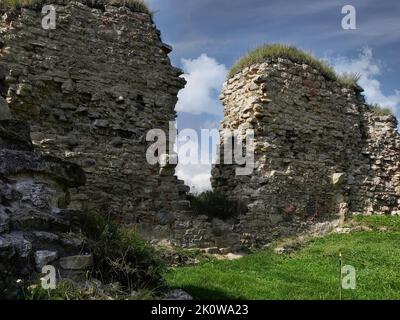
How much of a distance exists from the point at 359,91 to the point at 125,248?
13.1m

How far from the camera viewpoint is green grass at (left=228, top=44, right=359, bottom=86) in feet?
50.1

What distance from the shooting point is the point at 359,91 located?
1708 cm

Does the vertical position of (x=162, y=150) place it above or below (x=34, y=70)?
below

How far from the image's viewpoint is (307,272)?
10211 mm

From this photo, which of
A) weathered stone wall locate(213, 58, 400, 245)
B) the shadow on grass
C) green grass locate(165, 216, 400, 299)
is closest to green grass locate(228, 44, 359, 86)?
weathered stone wall locate(213, 58, 400, 245)

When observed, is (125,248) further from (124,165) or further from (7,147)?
(124,165)

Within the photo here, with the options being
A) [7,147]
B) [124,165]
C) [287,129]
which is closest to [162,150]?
[124,165]

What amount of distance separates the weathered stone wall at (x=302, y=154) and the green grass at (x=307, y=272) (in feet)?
3.66

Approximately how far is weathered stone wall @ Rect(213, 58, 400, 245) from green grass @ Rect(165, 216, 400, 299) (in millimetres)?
1116

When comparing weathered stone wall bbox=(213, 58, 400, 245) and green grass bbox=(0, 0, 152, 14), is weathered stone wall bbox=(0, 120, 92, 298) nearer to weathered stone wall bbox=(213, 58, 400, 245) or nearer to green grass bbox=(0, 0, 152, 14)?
green grass bbox=(0, 0, 152, 14)

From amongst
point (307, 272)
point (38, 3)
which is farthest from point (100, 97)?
point (307, 272)

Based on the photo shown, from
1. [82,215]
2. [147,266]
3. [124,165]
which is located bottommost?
[147,266]

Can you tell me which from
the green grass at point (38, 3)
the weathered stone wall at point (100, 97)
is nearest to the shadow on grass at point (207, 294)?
the weathered stone wall at point (100, 97)

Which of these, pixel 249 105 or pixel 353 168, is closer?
pixel 249 105
